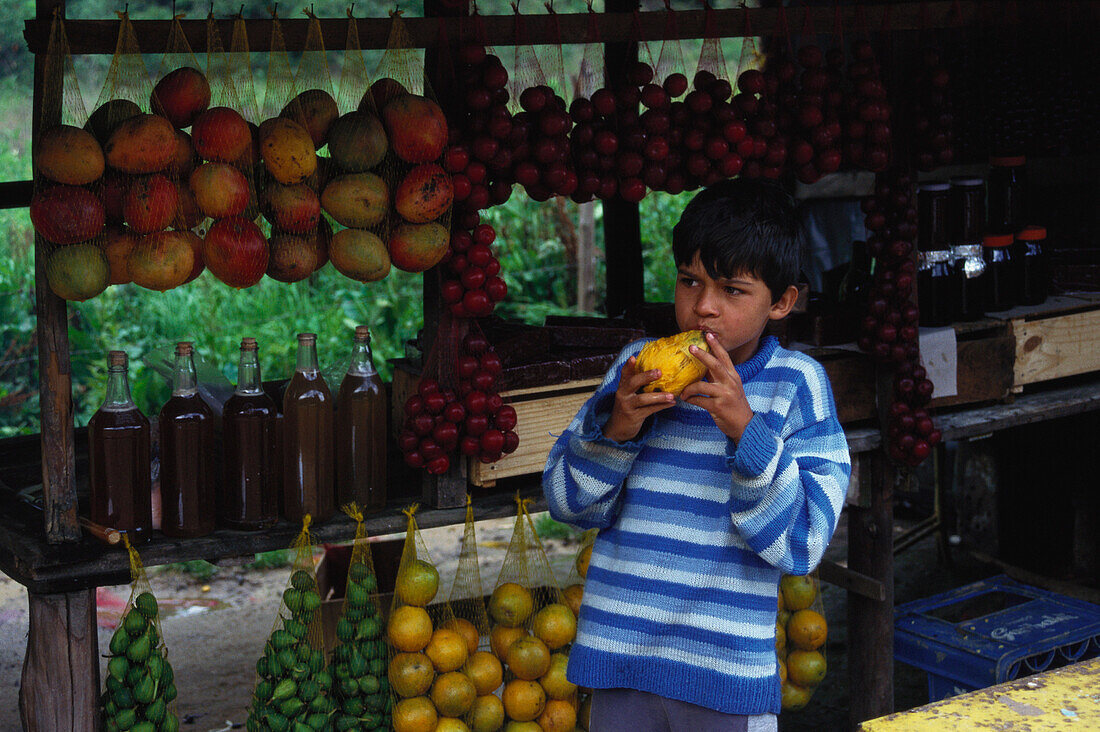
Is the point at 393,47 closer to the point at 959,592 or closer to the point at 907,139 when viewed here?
the point at 907,139

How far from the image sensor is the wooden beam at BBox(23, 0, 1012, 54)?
97.8 inches

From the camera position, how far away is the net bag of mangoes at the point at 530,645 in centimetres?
312

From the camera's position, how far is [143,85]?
8.06ft

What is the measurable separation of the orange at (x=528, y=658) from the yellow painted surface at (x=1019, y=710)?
1.47 meters

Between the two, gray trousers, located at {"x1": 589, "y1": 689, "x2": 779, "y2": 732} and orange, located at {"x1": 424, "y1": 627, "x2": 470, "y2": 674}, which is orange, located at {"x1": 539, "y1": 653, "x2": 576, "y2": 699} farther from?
gray trousers, located at {"x1": 589, "y1": 689, "x2": 779, "y2": 732}

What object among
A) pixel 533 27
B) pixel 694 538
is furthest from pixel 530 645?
pixel 533 27

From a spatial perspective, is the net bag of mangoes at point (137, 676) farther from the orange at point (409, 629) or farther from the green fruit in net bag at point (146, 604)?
the orange at point (409, 629)

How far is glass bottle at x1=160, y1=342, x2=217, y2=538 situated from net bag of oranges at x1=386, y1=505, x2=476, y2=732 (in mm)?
546

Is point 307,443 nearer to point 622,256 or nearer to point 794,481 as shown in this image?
point 794,481

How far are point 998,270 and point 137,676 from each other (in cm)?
309

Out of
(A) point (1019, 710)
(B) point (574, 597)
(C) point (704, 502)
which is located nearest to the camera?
(A) point (1019, 710)

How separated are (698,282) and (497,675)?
159cm

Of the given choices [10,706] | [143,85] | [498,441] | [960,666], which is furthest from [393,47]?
[10,706]

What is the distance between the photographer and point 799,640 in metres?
3.48
